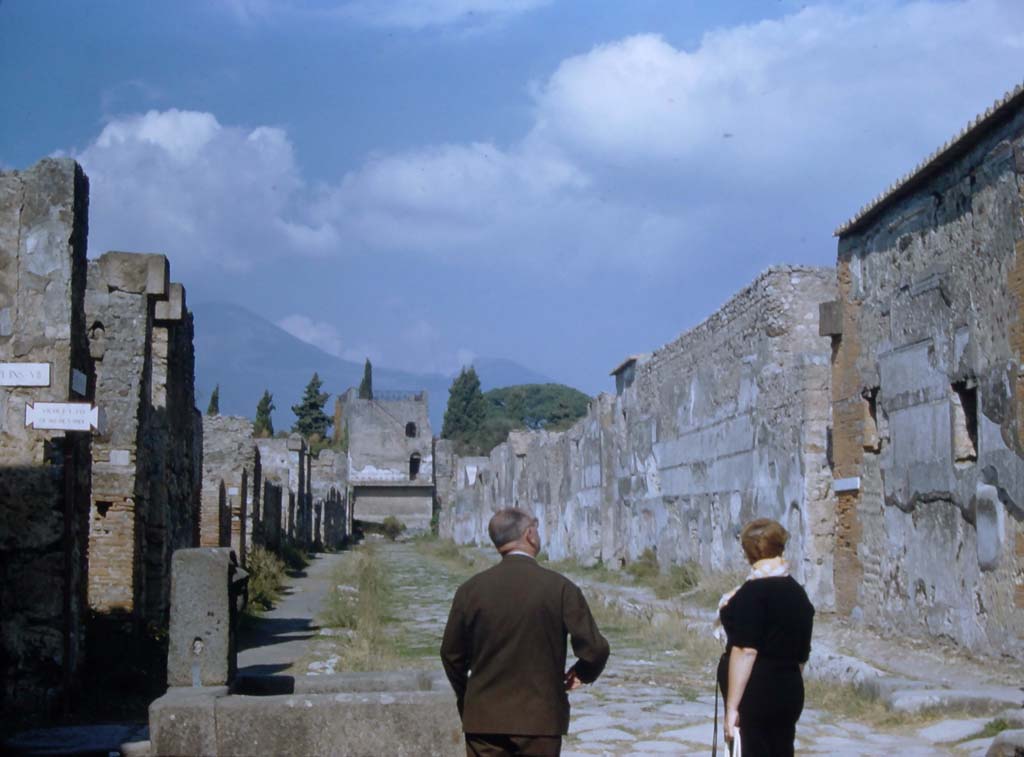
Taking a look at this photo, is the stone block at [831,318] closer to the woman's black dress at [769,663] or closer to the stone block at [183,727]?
the woman's black dress at [769,663]

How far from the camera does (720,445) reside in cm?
1759

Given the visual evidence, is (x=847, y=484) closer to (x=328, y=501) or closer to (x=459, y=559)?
(x=459, y=559)

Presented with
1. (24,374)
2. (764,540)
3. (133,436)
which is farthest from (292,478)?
(764,540)

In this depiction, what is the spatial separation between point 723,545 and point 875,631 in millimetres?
5415

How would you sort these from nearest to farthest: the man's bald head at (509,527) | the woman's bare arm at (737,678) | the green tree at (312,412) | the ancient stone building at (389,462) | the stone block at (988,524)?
the man's bald head at (509,527)
the woman's bare arm at (737,678)
the stone block at (988,524)
the ancient stone building at (389,462)
the green tree at (312,412)

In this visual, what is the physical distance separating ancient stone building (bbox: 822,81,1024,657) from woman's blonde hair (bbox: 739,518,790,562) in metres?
4.63

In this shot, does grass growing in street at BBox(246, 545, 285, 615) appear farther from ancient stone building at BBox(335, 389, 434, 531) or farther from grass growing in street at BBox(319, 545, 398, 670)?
ancient stone building at BBox(335, 389, 434, 531)

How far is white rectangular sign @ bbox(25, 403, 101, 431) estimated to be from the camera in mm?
7930

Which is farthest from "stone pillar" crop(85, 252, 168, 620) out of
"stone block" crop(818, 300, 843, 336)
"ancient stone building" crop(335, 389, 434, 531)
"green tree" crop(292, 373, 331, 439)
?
"green tree" crop(292, 373, 331, 439)

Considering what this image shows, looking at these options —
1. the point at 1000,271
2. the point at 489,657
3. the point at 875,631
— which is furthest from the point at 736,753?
the point at 875,631

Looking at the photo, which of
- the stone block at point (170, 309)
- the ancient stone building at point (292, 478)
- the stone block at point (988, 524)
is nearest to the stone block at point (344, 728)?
the stone block at point (988, 524)

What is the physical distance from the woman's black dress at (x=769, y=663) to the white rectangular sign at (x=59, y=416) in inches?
179

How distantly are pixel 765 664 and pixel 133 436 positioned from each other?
7.48 meters

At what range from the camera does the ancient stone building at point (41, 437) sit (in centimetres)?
792
